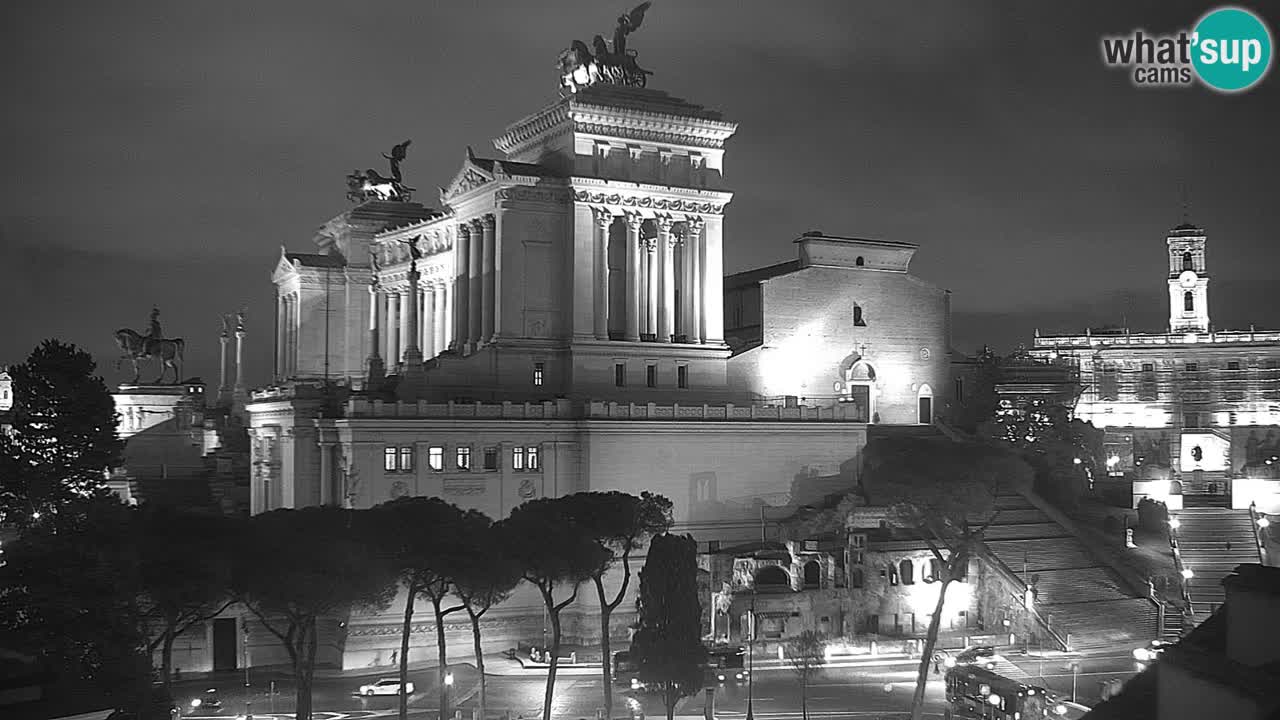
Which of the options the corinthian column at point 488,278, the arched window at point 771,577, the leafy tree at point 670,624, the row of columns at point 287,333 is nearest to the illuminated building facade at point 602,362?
the corinthian column at point 488,278

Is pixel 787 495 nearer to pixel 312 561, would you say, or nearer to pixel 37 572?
pixel 312 561

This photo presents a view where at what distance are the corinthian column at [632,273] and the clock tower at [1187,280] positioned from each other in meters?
85.1

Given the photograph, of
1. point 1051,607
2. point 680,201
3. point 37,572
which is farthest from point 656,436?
point 37,572

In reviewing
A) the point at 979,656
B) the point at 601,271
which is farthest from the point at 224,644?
the point at 979,656

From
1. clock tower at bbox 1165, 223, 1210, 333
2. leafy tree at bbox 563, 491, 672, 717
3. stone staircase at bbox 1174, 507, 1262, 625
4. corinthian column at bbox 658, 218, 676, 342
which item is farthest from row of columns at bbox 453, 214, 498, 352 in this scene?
clock tower at bbox 1165, 223, 1210, 333

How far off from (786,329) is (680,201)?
1220 cm

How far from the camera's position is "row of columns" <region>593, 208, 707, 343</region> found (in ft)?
277

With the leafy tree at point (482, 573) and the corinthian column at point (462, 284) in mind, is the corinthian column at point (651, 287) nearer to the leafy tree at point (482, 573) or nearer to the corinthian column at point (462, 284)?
the corinthian column at point (462, 284)

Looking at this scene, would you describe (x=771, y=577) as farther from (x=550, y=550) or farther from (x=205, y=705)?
(x=205, y=705)

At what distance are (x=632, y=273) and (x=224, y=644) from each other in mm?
33275

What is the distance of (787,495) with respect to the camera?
8388 centimetres

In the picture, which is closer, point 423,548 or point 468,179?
point 423,548

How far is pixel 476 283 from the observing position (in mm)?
87000

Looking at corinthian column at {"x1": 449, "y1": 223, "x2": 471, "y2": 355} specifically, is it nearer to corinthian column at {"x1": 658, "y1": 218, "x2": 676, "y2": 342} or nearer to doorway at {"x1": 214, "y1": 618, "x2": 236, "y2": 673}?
corinthian column at {"x1": 658, "y1": 218, "x2": 676, "y2": 342}
